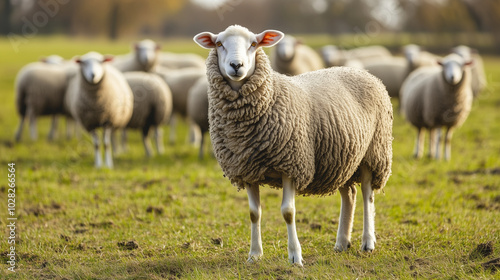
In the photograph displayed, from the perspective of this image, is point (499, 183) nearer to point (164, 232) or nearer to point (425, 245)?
point (425, 245)

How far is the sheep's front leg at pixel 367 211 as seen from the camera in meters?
4.69

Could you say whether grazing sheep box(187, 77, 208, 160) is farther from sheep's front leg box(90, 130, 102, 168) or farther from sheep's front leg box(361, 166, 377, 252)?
sheep's front leg box(361, 166, 377, 252)

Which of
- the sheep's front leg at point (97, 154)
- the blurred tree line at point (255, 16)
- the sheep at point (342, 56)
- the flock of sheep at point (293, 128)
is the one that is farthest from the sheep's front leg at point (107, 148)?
the blurred tree line at point (255, 16)

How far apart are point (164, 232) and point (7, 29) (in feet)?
125

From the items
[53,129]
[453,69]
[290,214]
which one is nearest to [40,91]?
[53,129]

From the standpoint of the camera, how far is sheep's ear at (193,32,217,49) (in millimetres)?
4141

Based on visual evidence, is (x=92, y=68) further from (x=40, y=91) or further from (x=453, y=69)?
(x=453, y=69)

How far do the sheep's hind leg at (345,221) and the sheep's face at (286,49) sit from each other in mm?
7625

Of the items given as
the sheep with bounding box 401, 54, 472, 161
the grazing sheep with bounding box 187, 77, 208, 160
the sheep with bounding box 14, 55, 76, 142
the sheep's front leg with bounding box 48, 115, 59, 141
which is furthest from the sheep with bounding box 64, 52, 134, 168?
the sheep with bounding box 401, 54, 472, 161

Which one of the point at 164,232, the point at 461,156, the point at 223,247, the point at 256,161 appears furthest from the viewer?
the point at 461,156

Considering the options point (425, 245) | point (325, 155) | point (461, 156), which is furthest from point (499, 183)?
point (325, 155)

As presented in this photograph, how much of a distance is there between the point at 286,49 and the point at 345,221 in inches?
309

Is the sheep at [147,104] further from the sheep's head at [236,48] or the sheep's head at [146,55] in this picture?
the sheep's head at [236,48]

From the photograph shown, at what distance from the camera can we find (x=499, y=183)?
7.25m
